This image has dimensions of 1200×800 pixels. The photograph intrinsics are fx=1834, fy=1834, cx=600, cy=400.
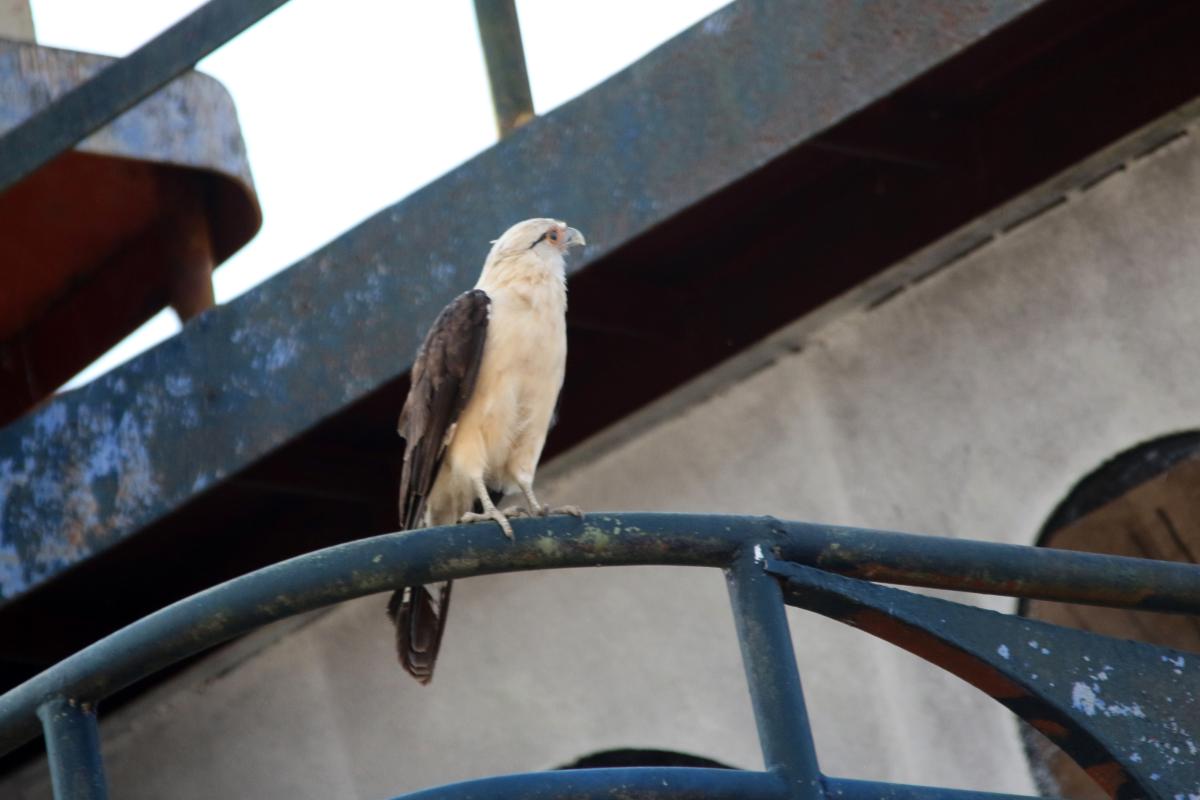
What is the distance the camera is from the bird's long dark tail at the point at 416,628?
4.71 m

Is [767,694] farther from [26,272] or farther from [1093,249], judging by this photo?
[26,272]

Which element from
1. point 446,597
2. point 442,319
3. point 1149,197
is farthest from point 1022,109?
point 446,597

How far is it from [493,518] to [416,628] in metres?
0.72

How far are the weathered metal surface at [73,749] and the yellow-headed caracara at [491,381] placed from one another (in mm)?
2202

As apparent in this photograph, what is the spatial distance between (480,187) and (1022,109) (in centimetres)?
192

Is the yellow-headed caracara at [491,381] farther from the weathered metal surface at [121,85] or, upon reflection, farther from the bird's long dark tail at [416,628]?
the weathered metal surface at [121,85]

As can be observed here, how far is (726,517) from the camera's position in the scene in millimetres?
2605

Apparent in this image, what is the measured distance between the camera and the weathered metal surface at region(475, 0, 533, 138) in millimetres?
6020

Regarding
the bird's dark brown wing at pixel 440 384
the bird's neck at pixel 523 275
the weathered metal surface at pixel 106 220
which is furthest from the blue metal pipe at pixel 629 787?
the weathered metal surface at pixel 106 220

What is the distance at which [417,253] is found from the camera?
5.68m

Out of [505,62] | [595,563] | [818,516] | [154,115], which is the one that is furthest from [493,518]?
[154,115]

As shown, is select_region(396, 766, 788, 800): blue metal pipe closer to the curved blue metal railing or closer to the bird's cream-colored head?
the curved blue metal railing

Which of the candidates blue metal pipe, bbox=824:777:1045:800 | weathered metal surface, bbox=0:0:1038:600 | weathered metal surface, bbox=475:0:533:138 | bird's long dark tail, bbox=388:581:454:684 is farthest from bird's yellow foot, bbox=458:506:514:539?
weathered metal surface, bbox=475:0:533:138

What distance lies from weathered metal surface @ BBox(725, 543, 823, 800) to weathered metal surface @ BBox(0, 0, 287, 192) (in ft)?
9.20
